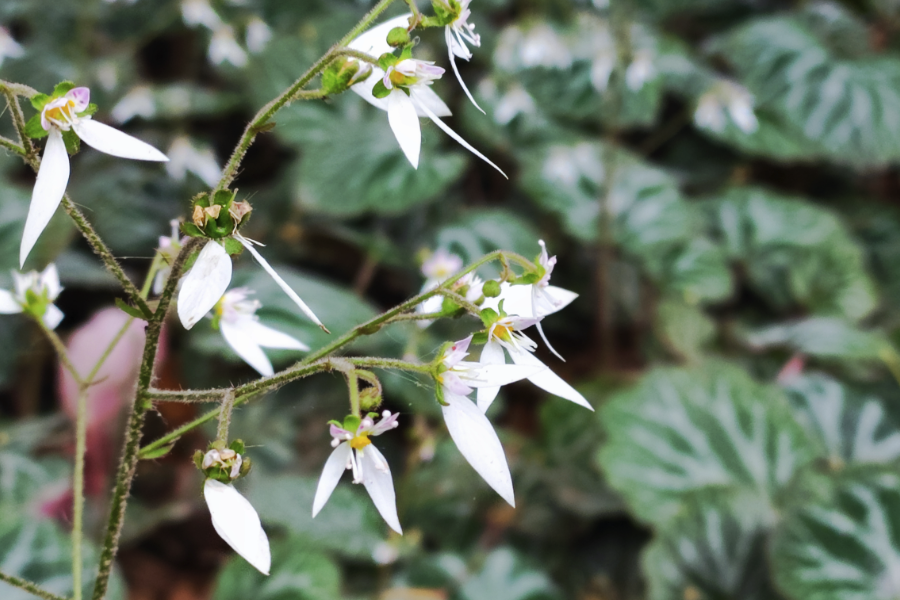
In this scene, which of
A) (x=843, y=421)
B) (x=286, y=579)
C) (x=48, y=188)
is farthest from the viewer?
(x=843, y=421)

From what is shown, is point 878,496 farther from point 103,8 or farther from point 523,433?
→ point 103,8

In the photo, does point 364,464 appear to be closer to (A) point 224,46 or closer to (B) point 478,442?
(B) point 478,442

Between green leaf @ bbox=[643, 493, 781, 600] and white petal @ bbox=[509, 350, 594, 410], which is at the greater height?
white petal @ bbox=[509, 350, 594, 410]

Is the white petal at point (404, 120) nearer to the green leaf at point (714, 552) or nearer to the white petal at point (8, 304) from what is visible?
the white petal at point (8, 304)

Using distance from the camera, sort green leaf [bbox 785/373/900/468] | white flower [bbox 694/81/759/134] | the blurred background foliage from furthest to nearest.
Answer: white flower [bbox 694/81/759/134] → green leaf [bbox 785/373/900/468] → the blurred background foliage

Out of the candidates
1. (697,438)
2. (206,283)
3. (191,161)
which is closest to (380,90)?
(206,283)

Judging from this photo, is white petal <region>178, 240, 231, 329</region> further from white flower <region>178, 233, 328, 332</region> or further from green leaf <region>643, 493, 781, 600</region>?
green leaf <region>643, 493, 781, 600</region>

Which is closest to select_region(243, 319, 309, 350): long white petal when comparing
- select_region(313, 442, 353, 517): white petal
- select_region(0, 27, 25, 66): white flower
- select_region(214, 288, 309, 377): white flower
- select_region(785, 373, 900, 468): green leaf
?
select_region(214, 288, 309, 377): white flower
